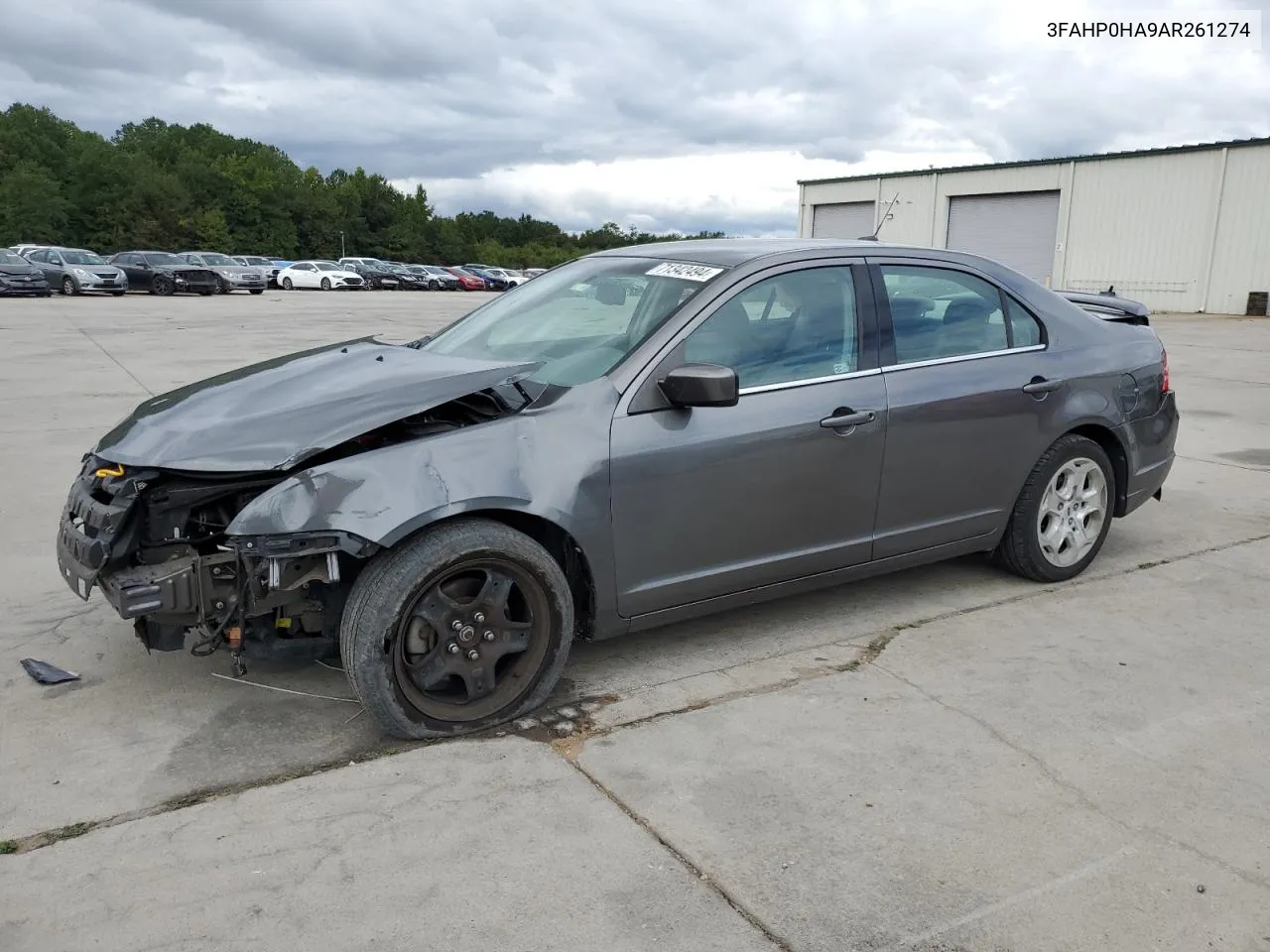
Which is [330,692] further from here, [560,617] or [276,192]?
[276,192]

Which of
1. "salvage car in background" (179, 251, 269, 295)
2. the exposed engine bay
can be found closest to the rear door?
the exposed engine bay

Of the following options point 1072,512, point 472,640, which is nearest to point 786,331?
point 472,640

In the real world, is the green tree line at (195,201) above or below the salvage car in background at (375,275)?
above

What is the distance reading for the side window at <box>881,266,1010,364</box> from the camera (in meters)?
4.30

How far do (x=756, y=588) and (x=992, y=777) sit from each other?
A: 3.74 feet

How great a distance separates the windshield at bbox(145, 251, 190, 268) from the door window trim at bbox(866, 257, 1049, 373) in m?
35.3

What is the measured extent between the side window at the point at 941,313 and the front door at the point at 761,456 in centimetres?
19

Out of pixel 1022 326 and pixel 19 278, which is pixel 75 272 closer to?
pixel 19 278

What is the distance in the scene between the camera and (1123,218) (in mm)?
34094

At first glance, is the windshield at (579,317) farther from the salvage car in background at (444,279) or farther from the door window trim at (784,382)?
the salvage car in background at (444,279)

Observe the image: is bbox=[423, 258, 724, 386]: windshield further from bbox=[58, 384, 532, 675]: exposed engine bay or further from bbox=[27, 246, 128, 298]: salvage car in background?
bbox=[27, 246, 128, 298]: salvage car in background

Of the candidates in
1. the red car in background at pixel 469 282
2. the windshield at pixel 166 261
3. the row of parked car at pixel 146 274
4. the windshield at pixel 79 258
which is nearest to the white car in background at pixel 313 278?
the row of parked car at pixel 146 274

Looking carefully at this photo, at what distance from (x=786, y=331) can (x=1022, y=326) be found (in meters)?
1.40

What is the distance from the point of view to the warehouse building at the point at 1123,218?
1216 inches
